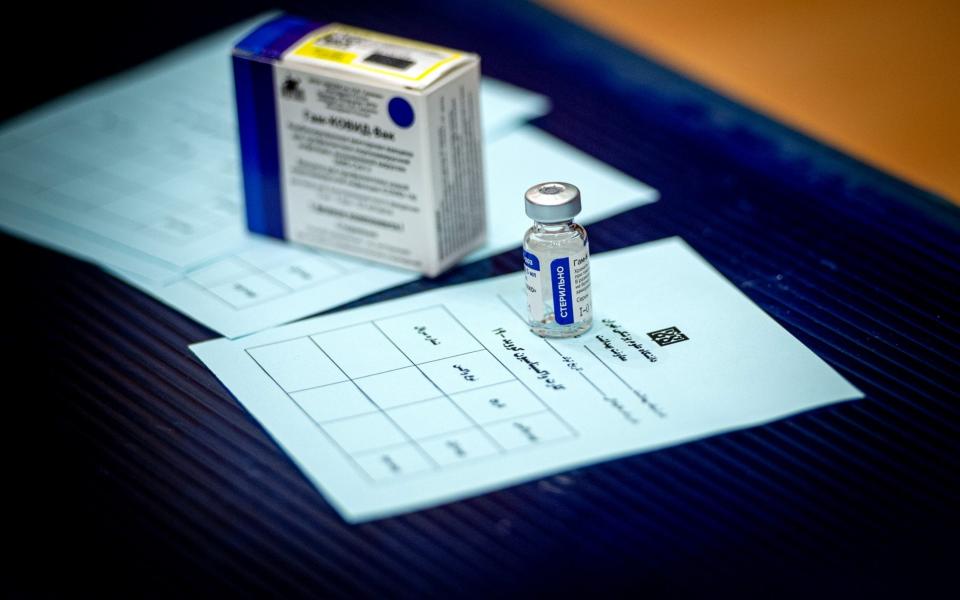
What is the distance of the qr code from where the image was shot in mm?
711

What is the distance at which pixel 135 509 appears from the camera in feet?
1.94

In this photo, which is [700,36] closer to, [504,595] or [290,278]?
[290,278]

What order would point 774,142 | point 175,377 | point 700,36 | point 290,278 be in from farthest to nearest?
point 700,36
point 774,142
point 290,278
point 175,377

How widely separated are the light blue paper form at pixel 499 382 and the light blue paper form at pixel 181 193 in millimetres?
57

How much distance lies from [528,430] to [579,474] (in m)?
0.04

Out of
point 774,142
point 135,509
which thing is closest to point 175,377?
point 135,509

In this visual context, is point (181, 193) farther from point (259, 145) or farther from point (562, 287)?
point (562, 287)

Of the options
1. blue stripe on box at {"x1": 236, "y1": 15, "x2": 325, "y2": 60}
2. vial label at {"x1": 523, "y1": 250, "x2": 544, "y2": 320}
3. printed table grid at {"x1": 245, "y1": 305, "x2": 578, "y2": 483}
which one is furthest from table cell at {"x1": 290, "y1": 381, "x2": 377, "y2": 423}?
blue stripe on box at {"x1": 236, "y1": 15, "x2": 325, "y2": 60}

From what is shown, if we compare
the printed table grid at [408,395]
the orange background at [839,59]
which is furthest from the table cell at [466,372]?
the orange background at [839,59]

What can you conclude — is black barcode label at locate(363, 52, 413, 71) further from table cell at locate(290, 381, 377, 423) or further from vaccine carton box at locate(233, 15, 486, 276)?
table cell at locate(290, 381, 377, 423)

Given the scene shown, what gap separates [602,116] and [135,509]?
0.57 metres

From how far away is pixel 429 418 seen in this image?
0.65 meters

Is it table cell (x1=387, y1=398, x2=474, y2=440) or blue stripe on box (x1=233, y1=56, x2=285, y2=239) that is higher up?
blue stripe on box (x1=233, y1=56, x2=285, y2=239)

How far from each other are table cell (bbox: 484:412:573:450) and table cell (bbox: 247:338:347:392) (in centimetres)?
11
